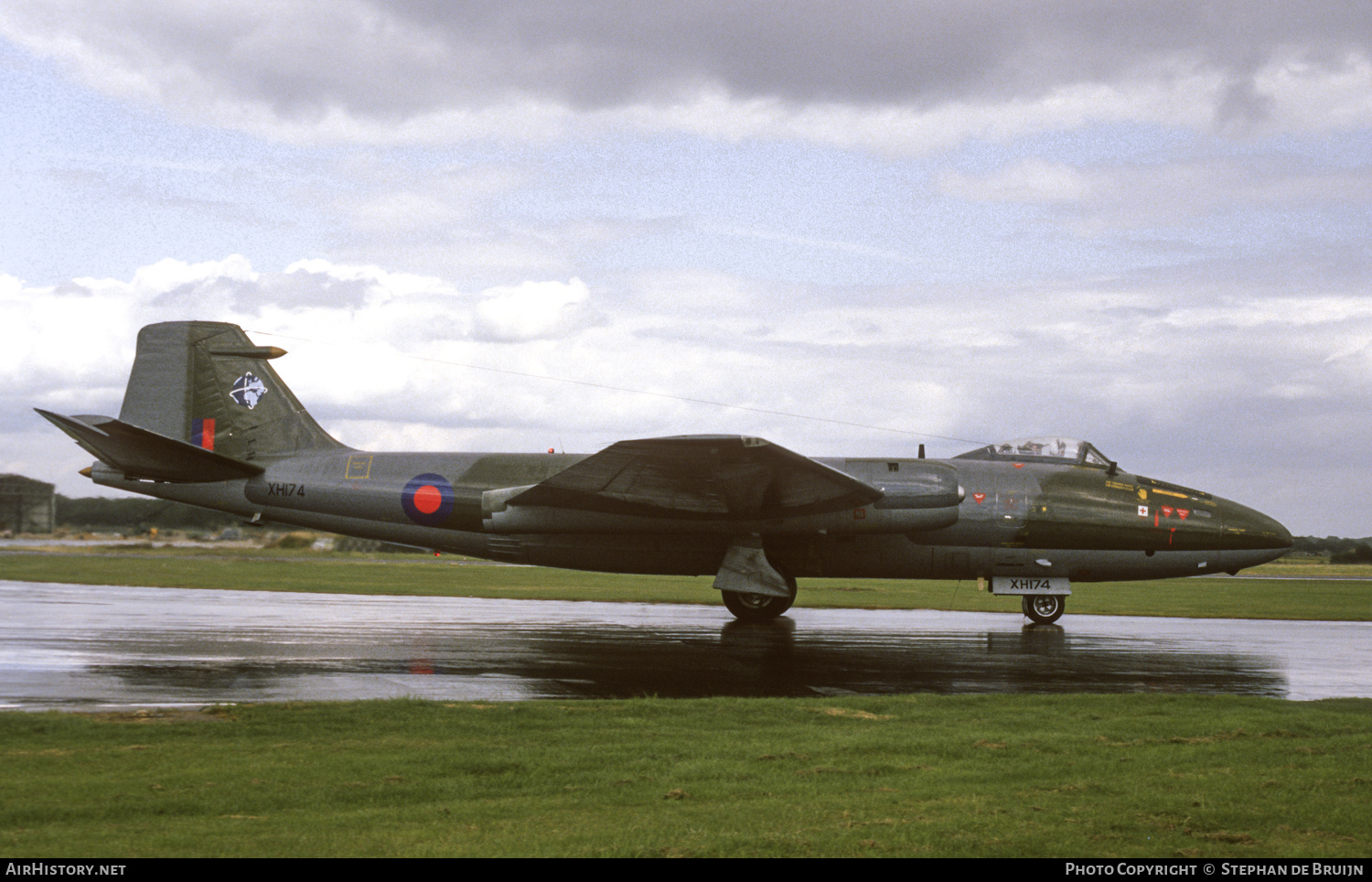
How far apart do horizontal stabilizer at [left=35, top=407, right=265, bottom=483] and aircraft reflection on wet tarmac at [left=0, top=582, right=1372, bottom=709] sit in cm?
265

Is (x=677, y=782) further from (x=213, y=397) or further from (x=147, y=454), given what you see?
(x=213, y=397)

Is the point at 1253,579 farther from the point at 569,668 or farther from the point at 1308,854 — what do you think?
the point at 1308,854

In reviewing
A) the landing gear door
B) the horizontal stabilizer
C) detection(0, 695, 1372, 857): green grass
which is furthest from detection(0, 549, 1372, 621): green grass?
detection(0, 695, 1372, 857): green grass

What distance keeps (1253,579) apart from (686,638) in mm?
37576

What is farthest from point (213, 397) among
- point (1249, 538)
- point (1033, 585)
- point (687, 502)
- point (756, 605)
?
point (1249, 538)

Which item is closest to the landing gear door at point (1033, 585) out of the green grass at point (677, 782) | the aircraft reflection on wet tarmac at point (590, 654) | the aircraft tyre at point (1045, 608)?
the aircraft tyre at point (1045, 608)

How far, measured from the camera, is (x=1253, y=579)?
147 ft

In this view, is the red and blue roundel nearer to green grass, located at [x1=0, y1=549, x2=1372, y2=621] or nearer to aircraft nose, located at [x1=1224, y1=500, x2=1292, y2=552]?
green grass, located at [x1=0, y1=549, x2=1372, y2=621]

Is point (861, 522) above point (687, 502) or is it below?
below

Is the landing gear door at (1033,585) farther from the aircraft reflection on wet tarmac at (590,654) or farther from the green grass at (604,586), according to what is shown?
the green grass at (604,586)

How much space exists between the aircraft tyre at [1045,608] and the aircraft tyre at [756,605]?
4840 mm

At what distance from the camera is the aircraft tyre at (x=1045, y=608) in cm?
2052

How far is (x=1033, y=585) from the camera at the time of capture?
2020 centimetres

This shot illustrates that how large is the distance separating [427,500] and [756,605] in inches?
264
